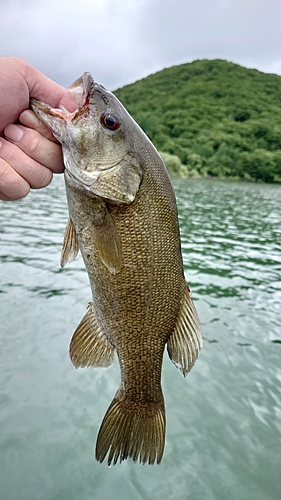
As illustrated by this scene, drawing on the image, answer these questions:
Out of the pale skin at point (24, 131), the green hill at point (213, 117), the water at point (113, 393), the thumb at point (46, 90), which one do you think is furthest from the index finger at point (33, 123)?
the green hill at point (213, 117)

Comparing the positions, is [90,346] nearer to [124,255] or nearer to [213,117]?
[124,255]

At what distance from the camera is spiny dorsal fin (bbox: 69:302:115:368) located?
2.53m

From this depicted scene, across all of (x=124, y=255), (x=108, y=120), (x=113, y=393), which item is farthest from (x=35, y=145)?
(x=113, y=393)

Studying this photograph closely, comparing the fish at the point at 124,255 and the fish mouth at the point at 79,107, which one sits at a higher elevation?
the fish mouth at the point at 79,107

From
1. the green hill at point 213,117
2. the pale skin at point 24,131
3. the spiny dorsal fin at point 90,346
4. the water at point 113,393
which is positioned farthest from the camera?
the green hill at point 213,117

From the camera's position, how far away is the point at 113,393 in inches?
243

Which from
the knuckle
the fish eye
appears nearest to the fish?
the fish eye

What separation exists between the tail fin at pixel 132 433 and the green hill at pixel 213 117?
57.4 m

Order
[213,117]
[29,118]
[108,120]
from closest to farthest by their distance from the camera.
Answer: [108,120]
[29,118]
[213,117]

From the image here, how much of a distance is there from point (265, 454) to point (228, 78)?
147 m

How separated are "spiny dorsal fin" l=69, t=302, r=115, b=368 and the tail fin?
0.32m

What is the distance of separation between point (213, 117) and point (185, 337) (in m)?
114

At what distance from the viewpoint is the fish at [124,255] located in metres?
2.19

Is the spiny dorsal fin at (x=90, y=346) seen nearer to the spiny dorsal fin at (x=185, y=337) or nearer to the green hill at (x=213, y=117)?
the spiny dorsal fin at (x=185, y=337)
